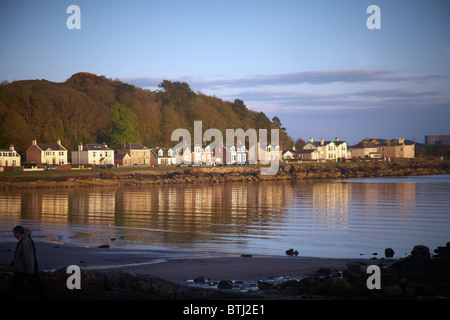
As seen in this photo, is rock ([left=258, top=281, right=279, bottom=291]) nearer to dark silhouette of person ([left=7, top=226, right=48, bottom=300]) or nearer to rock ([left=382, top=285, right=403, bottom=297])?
rock ([left=382, top=285, right=403, bottom=297])

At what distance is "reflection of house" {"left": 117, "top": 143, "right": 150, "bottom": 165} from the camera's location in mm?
106125

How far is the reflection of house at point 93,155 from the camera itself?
9762cm

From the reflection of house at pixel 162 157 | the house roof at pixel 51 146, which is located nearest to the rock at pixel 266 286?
the house roof at pixel 51 146

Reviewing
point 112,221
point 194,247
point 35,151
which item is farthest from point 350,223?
point 35,151

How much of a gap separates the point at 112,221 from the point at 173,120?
113624 mm

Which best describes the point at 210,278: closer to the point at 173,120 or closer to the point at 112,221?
the point at 112,221

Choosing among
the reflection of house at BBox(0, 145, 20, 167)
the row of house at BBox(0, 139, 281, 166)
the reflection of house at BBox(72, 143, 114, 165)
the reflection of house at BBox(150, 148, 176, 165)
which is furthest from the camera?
the reflection of house at BBox(150, 148, 176, 165)

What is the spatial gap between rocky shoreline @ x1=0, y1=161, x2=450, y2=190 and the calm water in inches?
866

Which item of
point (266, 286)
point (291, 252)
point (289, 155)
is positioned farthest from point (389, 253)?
point (289, 155)

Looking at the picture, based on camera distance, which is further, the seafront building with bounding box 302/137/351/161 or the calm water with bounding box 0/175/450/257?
the seafront building with bounding box 302/137/351/161

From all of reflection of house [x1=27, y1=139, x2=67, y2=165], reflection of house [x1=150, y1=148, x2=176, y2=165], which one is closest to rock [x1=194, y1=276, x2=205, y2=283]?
reflection of house [x1=27, y1=139, x2=67, y2=165]

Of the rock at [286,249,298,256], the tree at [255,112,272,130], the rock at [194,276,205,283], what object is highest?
the tree at [255,112,272,130]

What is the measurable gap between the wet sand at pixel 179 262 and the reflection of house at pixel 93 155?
3059 inches

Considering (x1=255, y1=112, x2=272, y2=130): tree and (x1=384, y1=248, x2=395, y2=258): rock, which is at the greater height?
(x1=255, y1=112, x2=272, y2=130): tree
